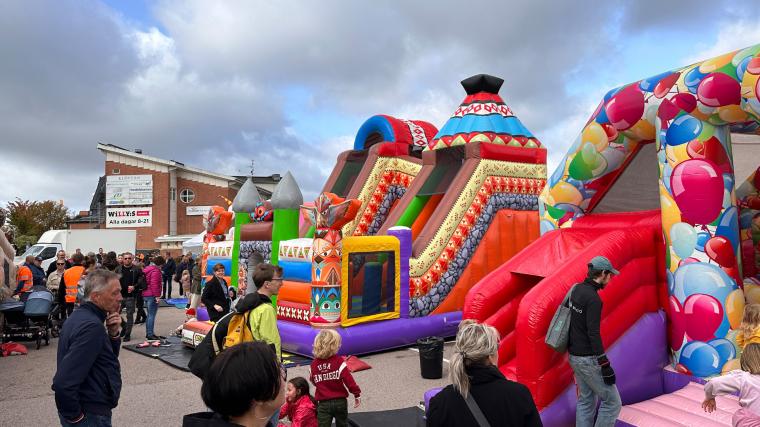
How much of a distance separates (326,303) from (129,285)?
3.36 metres

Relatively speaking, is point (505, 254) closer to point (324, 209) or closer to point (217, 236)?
point (324, 209)

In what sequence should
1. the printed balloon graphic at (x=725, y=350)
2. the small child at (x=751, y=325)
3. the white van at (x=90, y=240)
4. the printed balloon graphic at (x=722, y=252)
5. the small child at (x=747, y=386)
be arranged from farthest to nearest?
the white van at (x=90, y=240) → the printed balloon graphic at (x=722, y=252) → the printed balloon graphic at (x=725, y=350) → the small child at (x=751, y=325) → the small child at (x=747, y=386)

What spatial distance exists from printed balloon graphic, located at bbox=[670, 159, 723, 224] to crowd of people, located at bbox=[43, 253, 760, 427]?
3.33ft

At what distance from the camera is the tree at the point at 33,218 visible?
33006 mm

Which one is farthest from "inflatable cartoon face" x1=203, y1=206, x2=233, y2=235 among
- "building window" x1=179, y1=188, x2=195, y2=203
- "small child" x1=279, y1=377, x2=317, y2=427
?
"building window" x1=179, y1=188, x2=195, y2=203

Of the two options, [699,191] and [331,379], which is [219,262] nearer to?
[331,379]

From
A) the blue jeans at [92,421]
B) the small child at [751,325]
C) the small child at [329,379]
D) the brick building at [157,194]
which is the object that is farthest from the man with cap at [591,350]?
the brick building at [157,194]

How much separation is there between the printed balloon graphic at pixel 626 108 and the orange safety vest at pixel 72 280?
7477mm

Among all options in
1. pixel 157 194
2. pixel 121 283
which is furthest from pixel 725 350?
pixel 157 194

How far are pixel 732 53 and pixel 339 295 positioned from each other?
4.94 meters

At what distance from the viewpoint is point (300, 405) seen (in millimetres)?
3928

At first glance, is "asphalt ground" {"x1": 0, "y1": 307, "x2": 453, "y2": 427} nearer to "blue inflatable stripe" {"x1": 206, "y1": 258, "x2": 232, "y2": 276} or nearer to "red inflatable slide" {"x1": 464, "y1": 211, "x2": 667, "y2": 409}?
"red inflatable slide" {"x1": 464, "y1": 211, "x2": 667, "y2": 409}

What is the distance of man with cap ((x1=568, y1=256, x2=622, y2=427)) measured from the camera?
363cm

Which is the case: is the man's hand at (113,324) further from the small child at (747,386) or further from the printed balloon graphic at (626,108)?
the printed balloon graphic at (626,108)
